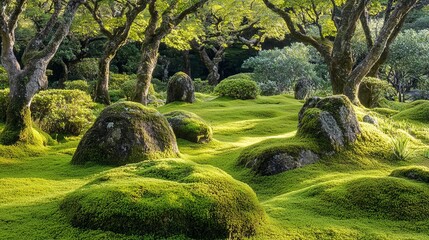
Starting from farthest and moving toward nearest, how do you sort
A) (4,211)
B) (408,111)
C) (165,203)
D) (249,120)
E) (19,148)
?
1. (249,120)
2. (408,111)
3. (19,148)
4. (4,211)
5. (165,203)

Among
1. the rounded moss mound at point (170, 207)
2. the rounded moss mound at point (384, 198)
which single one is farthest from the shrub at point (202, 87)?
the rounded moss mound at point (170, 207)

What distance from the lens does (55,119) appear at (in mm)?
12367

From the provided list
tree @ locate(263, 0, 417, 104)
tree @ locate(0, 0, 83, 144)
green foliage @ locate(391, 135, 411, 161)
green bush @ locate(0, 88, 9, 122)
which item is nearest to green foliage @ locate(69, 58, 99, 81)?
tree @ locate(263, 0, 417, 104)

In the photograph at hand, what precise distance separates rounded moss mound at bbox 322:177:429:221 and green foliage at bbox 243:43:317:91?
2820 cm

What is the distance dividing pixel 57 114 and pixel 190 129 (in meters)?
4.11

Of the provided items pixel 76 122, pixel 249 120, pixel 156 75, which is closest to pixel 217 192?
pixel 76 122

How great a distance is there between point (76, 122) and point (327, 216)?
9209 millimetres

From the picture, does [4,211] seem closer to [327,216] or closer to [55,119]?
[327,216]

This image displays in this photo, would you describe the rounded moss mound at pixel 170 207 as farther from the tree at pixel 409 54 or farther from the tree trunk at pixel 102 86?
the tree at pixel 409 54

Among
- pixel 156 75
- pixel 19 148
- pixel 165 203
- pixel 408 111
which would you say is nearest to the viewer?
pixel 165 203

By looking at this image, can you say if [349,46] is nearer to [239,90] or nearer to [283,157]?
[283,157]

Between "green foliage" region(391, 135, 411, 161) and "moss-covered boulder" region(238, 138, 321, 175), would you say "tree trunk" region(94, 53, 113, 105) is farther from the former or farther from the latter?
"green foliage" region(391, 135, 411, 161)

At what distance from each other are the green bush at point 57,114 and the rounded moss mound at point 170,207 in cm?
774

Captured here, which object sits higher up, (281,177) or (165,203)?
(165,203)
